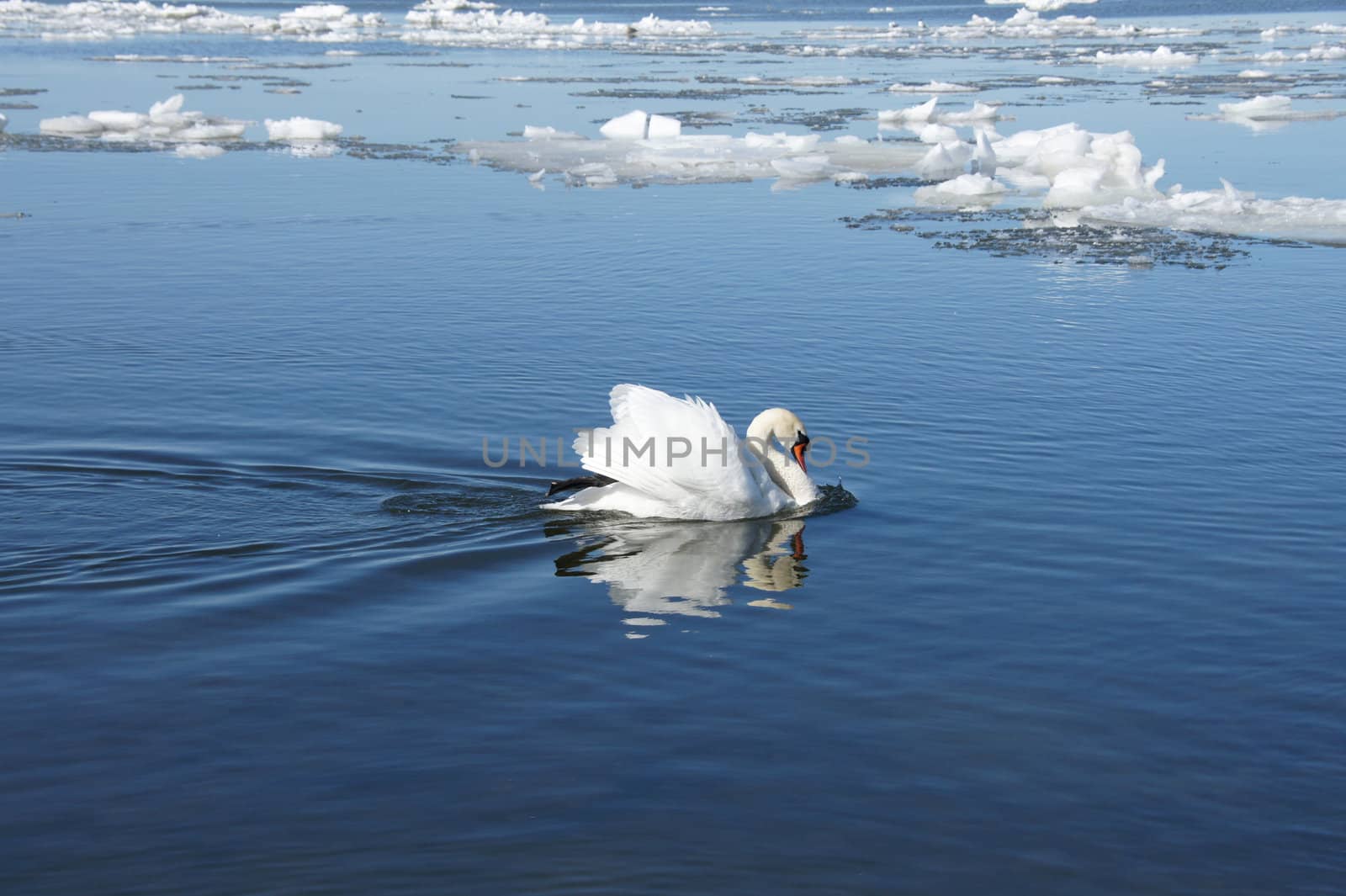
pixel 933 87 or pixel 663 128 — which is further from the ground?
pixel 933 87

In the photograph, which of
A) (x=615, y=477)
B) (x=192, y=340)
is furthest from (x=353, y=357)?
(x=615, y=477)

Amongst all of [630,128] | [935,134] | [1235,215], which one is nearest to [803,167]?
[935,134]

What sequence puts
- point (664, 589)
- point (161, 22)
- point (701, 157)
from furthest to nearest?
point (161, 22), point (701, 157), point (664, 589)

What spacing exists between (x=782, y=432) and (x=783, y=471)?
347 millimetres

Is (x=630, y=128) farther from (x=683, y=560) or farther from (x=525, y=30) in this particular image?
(x=525, y=30)

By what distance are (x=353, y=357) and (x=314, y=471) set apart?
10.3ft

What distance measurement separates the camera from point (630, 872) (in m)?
5.09

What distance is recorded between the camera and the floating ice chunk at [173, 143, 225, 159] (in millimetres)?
24453

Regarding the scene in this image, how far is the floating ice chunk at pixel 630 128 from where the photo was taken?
26.7 metres

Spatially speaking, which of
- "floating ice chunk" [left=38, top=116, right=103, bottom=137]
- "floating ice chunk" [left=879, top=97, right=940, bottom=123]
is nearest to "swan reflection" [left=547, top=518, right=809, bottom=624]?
"floating ice chunk" [left=38, top=116, right=103, bottom=137]

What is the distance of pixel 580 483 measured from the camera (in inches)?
355

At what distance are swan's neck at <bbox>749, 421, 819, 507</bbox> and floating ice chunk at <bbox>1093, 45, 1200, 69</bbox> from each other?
38577 mm

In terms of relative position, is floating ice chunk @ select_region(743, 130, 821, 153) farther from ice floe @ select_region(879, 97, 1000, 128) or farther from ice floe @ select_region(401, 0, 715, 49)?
ice floe @ select_region(401, 0, 715, 49)

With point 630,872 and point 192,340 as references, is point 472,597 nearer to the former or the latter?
point 630,872
